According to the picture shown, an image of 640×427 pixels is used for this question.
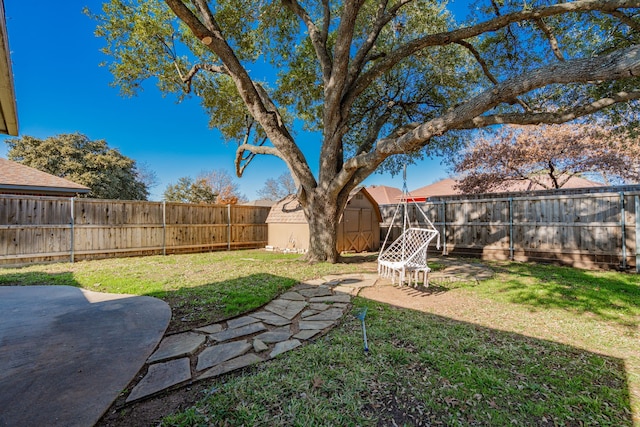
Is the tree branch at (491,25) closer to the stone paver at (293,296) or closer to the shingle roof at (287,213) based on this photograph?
the shingle roof at (287,213)

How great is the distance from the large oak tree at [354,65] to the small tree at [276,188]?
2250 centimetres

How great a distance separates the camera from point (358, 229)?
34.4ft

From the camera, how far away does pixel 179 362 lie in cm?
238

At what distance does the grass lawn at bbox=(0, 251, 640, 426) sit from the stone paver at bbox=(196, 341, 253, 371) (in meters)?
0.27

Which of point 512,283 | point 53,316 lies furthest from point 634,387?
point 53,316

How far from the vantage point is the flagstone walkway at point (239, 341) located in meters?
2.19

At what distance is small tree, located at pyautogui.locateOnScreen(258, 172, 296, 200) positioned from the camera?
32.8 metres

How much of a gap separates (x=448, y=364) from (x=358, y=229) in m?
8.18

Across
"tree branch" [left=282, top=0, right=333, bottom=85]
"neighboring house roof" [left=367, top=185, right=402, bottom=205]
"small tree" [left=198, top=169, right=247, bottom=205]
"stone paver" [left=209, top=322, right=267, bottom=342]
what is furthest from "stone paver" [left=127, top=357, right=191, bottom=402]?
"small tree" [left=198, top=169, right=247, bottom=205]

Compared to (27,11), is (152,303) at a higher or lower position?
lower

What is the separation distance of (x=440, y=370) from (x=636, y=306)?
3825 millimetres

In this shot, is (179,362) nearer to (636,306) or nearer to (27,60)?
(636,306)

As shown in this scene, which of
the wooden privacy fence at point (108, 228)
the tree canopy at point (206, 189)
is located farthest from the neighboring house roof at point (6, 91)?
the tree canopy at point (206, 189)

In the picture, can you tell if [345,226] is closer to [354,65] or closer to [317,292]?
[354,65]
